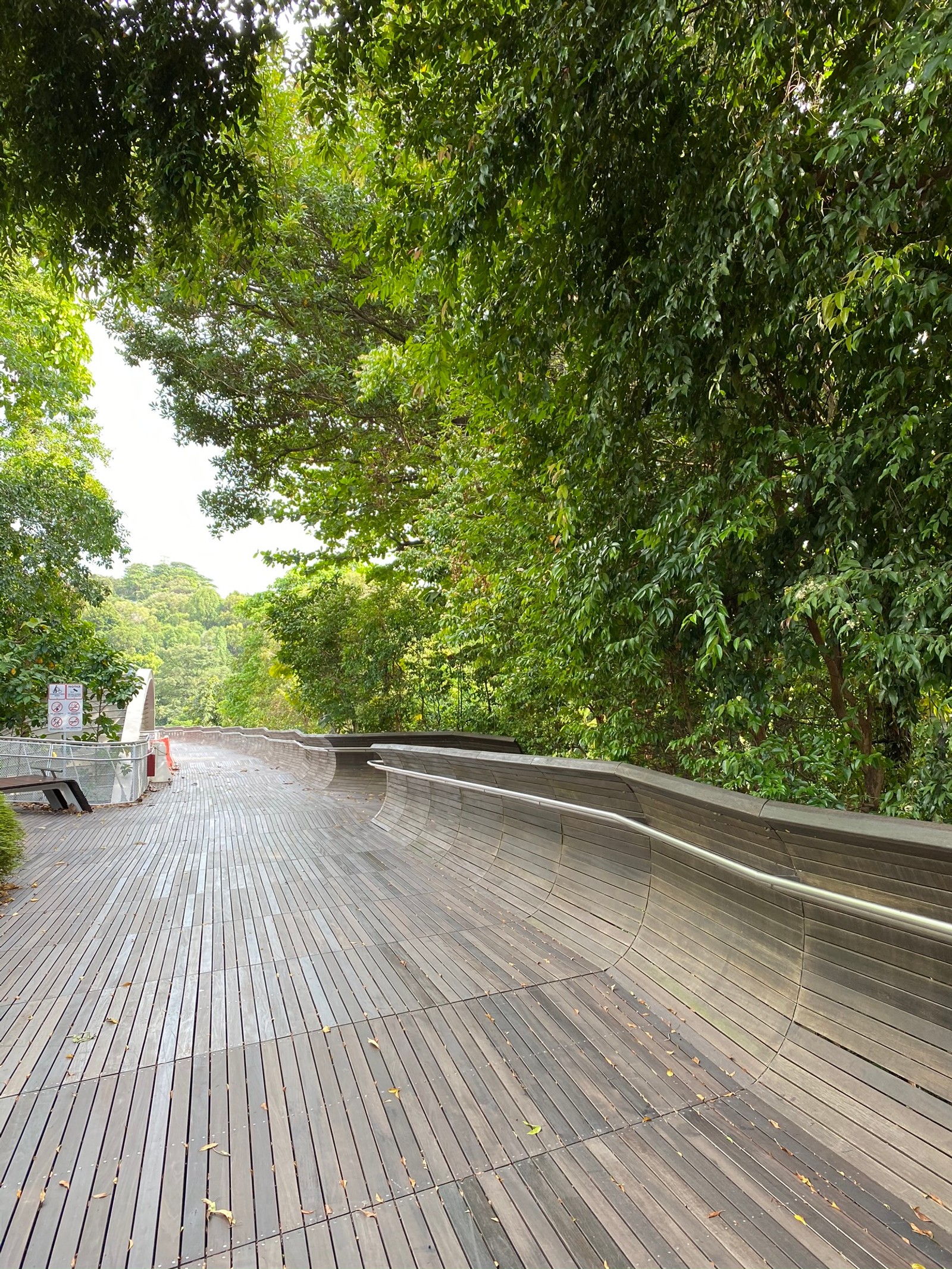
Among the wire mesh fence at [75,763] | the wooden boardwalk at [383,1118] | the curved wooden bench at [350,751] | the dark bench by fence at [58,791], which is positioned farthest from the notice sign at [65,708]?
Result: the wooden boardwalk at [383,1118]

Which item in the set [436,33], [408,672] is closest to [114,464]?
[408,672]

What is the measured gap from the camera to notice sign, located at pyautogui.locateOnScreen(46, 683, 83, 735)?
31.5 ft

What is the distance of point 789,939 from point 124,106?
4.78 m

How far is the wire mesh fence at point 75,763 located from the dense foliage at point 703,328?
7.21 meters

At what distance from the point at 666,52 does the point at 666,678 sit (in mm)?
3601

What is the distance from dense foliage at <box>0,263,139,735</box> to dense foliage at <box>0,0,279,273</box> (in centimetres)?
807

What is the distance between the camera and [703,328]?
2.75 metres

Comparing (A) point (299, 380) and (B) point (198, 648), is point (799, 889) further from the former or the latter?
(B) point (198, 648)

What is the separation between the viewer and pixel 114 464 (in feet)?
63.5

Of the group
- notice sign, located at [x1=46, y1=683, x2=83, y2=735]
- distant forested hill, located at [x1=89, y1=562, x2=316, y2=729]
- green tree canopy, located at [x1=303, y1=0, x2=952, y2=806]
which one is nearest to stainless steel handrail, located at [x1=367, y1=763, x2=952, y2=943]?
green tree canopy, located at [x1=303, y1=0, x2=952, y2=806]

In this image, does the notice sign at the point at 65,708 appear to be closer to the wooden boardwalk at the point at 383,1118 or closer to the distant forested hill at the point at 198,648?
the distant forested hill at the point at 198,648

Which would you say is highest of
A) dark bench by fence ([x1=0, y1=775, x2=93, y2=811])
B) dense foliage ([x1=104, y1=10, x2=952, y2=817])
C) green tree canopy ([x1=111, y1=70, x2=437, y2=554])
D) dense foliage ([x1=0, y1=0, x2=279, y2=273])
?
green tree canopy ([x1=111, y1=70, x2=437, y2=554])

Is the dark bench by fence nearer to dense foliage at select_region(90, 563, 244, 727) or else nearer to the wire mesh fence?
the wire mesh fence

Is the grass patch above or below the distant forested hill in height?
below
